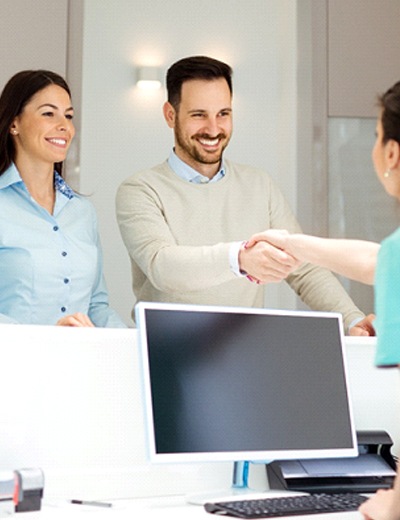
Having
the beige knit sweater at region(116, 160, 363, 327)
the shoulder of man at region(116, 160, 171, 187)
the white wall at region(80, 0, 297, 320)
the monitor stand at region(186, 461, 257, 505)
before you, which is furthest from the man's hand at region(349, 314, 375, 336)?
the white wall at region(80, 0, 297, 320)

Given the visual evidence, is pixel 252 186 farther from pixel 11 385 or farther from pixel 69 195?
pixel 11 385

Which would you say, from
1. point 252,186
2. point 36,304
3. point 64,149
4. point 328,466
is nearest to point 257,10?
point 252,186

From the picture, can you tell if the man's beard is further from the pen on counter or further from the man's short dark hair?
the pen on counter

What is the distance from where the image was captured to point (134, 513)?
6.17ft

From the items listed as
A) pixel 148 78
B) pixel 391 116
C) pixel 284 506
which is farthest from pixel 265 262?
pixel 148 78

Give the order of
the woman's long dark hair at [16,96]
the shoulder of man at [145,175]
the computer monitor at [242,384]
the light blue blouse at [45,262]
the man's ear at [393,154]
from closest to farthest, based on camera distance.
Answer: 1. the man's ear at [393,154]
2. the computer monitor at [242,384]
3. the light blue blouse at [45,262]
4. the woman's long dark hair at [16,96]
5. the shoulder of man at [145,175]

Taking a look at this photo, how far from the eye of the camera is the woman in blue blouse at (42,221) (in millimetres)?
2785

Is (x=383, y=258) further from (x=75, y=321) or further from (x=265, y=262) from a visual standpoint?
(x=265, y=262)

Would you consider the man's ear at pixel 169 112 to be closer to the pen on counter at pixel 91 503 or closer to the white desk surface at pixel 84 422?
the white desk surface at pixel 84 422

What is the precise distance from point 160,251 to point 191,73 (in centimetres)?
79

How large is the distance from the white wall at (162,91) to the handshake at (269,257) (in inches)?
80.3

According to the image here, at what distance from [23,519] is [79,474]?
0.34 metres

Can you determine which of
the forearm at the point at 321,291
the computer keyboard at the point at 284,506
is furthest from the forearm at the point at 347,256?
the forearm at the point at 321,291

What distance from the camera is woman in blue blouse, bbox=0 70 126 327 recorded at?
2785 millimetres
